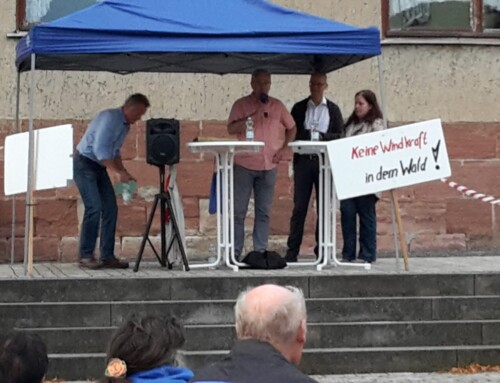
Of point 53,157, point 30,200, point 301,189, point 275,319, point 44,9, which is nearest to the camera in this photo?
point 275,319

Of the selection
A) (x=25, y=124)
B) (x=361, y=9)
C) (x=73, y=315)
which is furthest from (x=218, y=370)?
(x=361, y=9)

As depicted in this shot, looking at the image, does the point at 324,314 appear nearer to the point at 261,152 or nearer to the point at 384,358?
the point at 384,358

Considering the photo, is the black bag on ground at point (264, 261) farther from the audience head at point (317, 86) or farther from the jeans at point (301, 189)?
the audience head at point (317, 86)

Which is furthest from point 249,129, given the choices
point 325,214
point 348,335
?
point 348,335

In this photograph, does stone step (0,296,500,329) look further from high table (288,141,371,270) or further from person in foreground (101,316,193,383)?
person in foreground (101,316,193,383)

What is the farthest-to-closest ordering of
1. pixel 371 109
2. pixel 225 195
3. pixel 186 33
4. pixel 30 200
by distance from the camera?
pixel 371 109, pixel 225 195, pixel 186 33, pixel 30 200

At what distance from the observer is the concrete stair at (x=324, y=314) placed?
9.76 m

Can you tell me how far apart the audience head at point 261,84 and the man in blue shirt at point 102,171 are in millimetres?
1054

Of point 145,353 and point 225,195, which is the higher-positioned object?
point 225,195

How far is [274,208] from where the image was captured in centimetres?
1467

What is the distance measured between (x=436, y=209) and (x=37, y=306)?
6415 mm

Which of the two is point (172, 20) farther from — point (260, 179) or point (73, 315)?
point (73, 315)

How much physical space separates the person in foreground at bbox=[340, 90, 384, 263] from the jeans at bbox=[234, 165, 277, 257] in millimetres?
840

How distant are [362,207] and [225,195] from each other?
1399 mm
